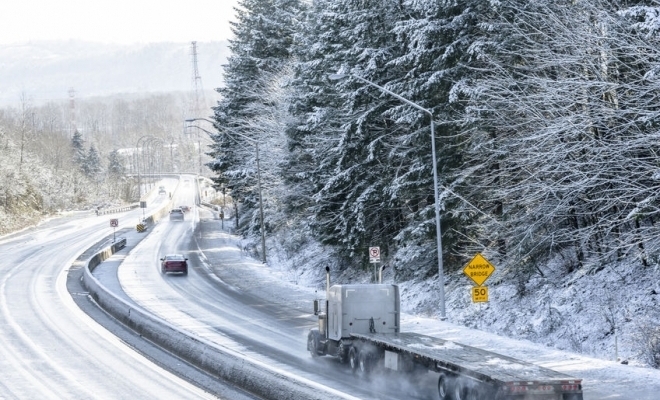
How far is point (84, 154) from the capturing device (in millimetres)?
160250

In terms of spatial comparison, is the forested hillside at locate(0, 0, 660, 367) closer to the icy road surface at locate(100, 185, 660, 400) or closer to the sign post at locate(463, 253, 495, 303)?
the icy road surface at locate(100, 185, 660, 400)

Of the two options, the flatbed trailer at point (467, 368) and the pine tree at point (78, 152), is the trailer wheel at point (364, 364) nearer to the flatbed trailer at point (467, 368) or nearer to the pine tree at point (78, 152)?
the flatbed trailer at point (467, 368)

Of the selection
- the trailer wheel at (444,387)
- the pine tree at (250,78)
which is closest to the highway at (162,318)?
the trailer wheel at (444,387)

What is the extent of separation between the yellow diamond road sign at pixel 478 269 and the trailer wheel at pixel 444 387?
330 inches

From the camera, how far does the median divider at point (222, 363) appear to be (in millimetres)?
14789

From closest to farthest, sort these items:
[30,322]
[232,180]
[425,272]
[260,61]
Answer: [30,322] < [425,272] < [260,61] < [232,180]

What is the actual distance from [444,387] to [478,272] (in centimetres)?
878

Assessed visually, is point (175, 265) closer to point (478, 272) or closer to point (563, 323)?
point (478, 272)

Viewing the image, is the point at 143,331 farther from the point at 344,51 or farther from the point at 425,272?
the point at 344,51

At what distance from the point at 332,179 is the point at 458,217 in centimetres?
930

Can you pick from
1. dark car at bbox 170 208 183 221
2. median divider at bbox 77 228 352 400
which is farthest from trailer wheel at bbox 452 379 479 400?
dark car at bbox 170 208 183 221

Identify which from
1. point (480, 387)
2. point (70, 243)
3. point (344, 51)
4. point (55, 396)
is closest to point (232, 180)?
point (70, 243)

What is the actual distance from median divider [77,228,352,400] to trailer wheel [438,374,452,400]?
2663 mm

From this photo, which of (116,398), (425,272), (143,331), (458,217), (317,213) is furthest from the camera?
(317,213)
